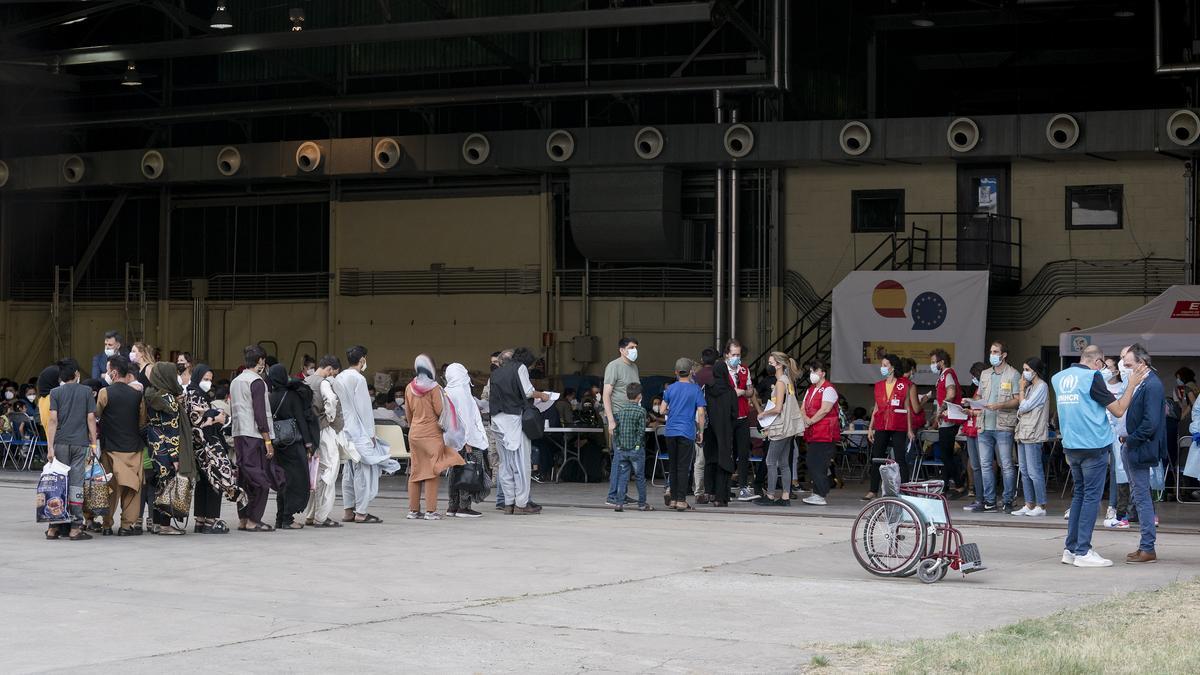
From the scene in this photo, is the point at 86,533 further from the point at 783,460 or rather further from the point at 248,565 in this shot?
the point at 783,460

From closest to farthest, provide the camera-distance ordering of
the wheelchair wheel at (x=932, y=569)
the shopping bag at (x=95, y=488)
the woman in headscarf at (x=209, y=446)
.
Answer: the wheelchair wheel at (x=932, y=569) → the shopping bag at (x=95, y=488) → the woman in headscarf at (x=209, y=446)

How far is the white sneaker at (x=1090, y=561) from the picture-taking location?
11.8 metres

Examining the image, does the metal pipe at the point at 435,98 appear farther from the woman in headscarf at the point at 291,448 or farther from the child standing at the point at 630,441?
the woman in headscarf at the point at 291,448

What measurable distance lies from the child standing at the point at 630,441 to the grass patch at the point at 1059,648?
24.9 feet

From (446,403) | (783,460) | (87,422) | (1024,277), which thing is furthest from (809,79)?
(87,422)

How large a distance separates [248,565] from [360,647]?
12.4 ft

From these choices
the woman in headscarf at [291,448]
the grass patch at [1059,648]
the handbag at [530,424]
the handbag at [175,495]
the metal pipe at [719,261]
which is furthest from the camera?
the metal pipe at [719,261]

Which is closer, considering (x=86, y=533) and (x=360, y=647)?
(x=360, y=647)

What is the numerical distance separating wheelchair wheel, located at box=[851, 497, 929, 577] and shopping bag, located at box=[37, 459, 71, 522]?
677 cm

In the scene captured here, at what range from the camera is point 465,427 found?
51.0 ft

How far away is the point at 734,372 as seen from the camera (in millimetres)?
17453

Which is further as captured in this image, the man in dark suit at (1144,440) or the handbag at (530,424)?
the handbag at (530,424)

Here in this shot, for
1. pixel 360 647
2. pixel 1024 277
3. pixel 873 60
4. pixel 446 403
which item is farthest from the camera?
pixel 873 60

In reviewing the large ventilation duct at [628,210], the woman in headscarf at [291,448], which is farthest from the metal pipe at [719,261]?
the woman in headscarf at [291,448]
